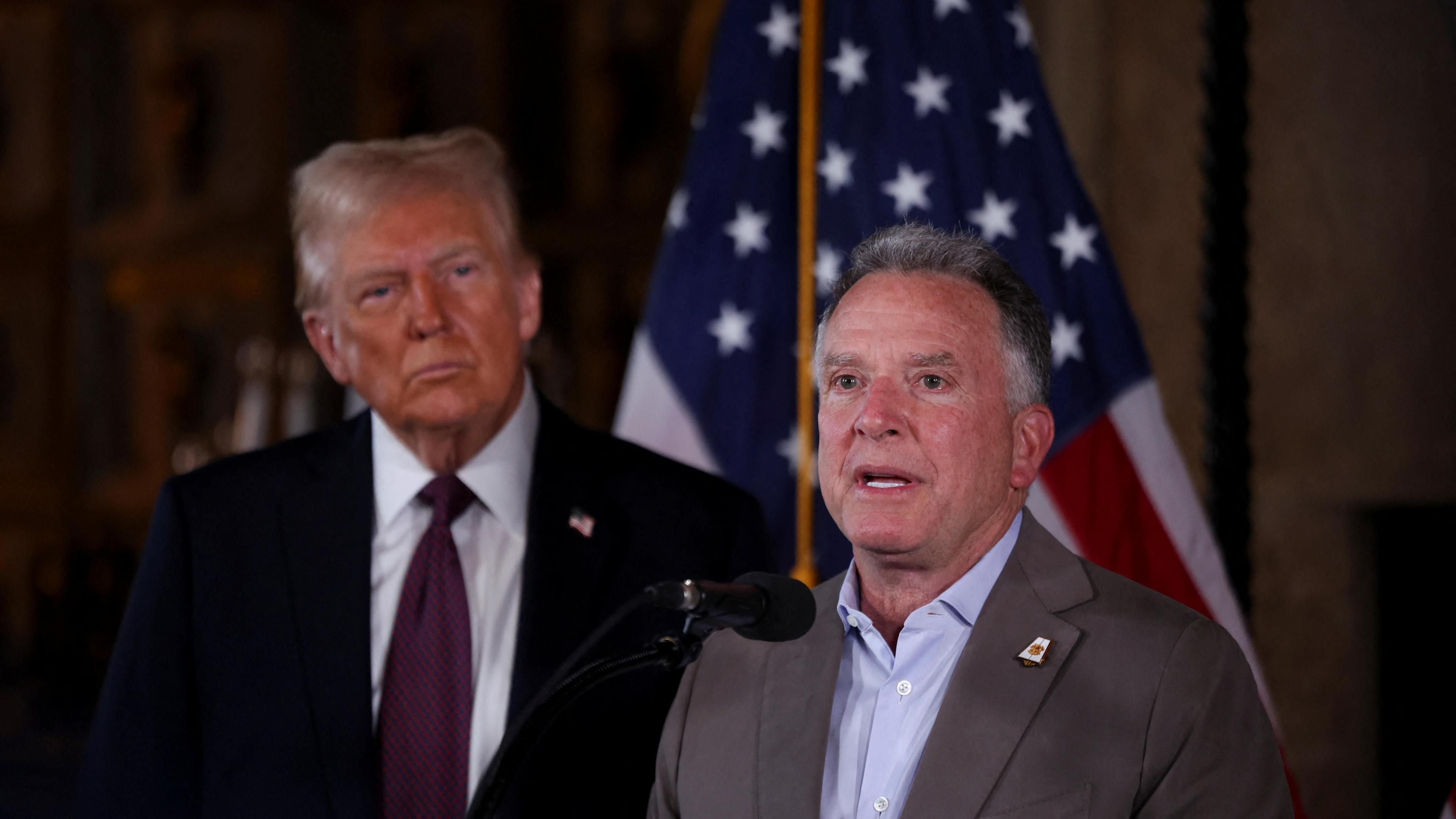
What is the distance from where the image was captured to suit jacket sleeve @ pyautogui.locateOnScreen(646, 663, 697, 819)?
61.4 inches

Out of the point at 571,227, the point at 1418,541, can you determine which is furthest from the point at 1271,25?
the point at 571,227

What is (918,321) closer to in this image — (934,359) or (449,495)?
(934,359)

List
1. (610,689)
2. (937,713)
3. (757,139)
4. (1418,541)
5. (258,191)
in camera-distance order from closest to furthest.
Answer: (937,713), (610,689), (757,139), (1418,541), (258,191)

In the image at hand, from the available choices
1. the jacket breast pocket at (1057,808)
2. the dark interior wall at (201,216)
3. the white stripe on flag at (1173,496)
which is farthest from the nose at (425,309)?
the dark interior wall at (201,216)

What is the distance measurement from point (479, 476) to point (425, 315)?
23cm

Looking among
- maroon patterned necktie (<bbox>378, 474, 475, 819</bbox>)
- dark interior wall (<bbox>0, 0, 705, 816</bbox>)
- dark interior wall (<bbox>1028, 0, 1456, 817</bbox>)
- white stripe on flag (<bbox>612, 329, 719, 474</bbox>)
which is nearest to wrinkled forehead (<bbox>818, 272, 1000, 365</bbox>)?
maroon patterned necktie (<bbox>378, 474, 475, 819</bbox>)

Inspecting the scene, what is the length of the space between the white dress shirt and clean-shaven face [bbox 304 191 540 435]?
50 mm

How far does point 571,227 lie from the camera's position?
4.98 meters

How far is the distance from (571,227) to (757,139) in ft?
7.78

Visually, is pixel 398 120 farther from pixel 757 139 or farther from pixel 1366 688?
pixel 1366 688

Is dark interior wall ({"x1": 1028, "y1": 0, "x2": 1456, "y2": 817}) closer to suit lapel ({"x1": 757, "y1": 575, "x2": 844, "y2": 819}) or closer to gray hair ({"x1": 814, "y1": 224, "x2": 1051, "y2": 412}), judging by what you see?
gray hair ({"x1": 814, "y1": 224, "x2": 1051, "y2": 412})

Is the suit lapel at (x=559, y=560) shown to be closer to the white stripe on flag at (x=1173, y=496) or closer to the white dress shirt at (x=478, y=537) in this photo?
the white dress shirt at (x=478, y=537)

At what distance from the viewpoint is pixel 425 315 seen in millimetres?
1829

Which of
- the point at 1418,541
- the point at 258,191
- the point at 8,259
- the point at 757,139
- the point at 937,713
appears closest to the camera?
the point at 937,713
